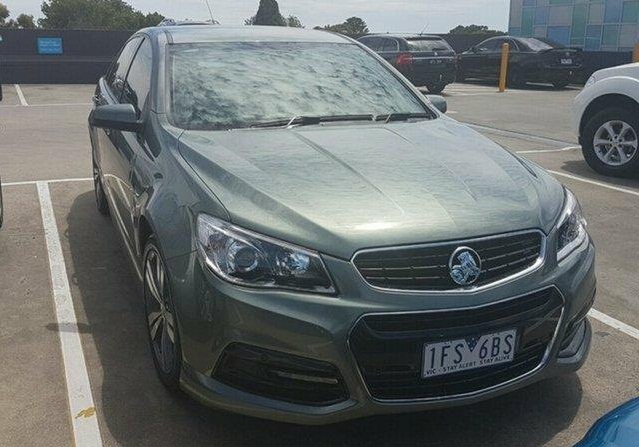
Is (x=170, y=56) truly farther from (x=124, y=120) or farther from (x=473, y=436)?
(x=473, y=436)

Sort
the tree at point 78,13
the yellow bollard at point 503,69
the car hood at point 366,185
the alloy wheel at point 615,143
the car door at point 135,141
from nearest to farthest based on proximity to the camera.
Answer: the car hood at point 366,185 → the car door at point 135,141 → the alloy wheel at point 615,143 → the yellow bollard at point 503,69 → the tree at point 78,13

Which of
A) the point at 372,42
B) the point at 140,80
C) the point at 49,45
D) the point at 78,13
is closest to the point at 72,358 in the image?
the point at 140,80

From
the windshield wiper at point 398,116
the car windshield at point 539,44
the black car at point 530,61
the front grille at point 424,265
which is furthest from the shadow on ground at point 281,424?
the car windshield at point 539,44

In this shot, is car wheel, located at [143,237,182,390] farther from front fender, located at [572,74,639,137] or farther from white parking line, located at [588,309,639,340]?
front fender, located at [572,74,639,137]

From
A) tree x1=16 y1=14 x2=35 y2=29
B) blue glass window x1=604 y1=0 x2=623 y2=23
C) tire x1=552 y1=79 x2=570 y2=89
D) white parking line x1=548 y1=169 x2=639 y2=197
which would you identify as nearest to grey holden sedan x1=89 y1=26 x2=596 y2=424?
white parking line x1=548 y1=169 x2=639 y2=197

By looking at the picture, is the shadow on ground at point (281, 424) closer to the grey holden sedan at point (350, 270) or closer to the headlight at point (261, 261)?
the grey holden sedan at point (350, 270)

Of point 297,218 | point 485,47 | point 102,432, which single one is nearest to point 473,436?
point 297,218

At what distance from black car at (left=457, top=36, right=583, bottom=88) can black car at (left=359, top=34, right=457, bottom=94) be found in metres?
2.66

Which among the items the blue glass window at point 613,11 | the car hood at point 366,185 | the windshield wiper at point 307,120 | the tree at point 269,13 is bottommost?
the car hood at point 366,185

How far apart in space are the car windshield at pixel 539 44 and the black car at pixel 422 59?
9.58 feet

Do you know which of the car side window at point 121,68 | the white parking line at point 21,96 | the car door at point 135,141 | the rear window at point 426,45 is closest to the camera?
the car door at point 135,141

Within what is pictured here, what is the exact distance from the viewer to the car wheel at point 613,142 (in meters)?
7.56

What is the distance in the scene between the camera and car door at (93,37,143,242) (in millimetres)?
3910

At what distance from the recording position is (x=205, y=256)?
102 inches
